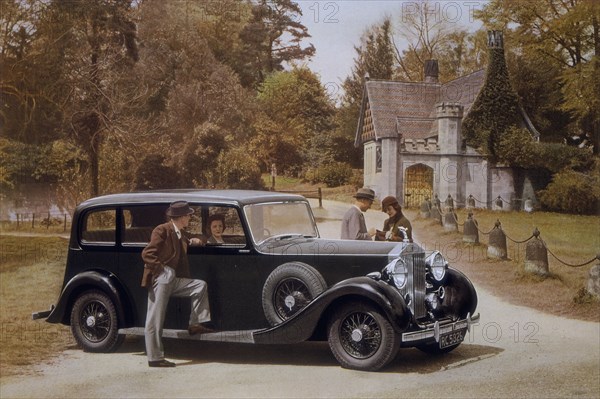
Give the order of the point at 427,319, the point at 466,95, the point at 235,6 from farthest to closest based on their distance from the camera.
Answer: the point at 235,6, the point at 466,95, the point at 427,319

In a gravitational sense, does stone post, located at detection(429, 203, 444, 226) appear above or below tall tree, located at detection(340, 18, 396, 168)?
below

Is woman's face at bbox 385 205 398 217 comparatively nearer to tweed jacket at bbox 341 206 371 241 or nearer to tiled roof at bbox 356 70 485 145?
tweed jacket at bbox 341 206 371 241

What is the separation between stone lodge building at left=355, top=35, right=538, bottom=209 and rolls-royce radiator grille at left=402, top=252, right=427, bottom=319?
0.35 meters

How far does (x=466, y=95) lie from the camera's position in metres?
4.97

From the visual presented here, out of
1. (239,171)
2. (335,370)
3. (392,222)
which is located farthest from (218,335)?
(392,222)

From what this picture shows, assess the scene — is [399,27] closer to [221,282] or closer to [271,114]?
[271,114]

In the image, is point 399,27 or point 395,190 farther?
point 399,27

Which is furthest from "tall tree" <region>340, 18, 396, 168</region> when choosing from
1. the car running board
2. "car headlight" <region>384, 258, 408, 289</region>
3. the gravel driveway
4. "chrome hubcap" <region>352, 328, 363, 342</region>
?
the car running board

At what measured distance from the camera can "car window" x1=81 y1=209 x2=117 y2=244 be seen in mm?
5023

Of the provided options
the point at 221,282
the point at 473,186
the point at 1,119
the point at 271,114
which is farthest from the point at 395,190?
the point at 1,119

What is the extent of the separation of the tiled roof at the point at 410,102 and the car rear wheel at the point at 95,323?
6.30ft

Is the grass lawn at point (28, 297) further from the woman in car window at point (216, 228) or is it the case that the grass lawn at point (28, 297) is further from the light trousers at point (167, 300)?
the woman in car window at point (216, 228)

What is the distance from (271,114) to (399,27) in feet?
3.66

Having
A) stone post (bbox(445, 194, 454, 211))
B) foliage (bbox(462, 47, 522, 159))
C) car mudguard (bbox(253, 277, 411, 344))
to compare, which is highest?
foliage (bbox(462, 47, 522, 159))
